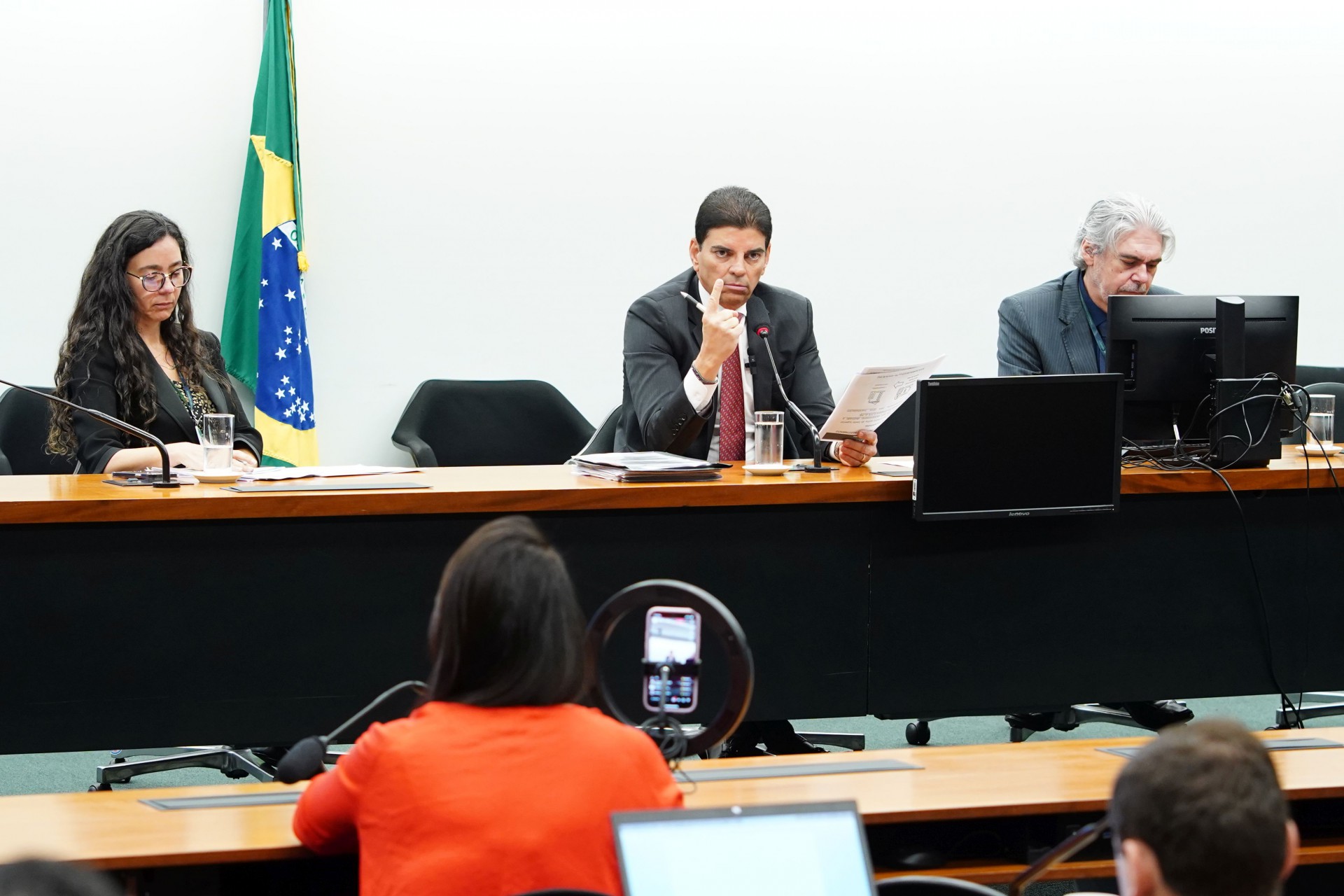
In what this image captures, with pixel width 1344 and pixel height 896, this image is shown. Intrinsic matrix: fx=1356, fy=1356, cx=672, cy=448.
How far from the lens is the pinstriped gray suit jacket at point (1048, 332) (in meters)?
3.45

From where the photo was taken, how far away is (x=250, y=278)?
4176 millimetres

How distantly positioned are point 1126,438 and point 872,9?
7.29 feet

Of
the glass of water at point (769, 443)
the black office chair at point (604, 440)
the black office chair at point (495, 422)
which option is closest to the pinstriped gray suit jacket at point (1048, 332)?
the glass of water at point (769, 443)

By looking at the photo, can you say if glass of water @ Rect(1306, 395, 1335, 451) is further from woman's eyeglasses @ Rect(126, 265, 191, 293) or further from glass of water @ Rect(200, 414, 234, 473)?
woman's eyeglasses @ Rect(126, 265, 191, 293)

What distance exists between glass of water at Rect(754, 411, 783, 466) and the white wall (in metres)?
1.79

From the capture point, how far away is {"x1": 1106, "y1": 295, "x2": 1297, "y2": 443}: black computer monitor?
2.94 m

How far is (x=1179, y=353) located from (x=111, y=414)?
2417 millimetres

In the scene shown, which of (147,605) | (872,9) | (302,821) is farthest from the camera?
(872,9)

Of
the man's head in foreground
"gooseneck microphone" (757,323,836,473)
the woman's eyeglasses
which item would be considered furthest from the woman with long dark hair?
the man's head in foreground

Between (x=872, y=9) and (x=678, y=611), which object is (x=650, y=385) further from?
(x=872, y=9)

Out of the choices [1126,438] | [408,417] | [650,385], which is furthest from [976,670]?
[408,417]

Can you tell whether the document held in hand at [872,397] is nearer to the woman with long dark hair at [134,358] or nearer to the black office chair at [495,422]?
the woman with long dark hair at [134,358]

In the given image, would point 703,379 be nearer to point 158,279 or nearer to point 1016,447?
point 1016,447

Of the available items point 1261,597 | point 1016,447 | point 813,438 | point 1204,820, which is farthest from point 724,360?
point 1204,820
